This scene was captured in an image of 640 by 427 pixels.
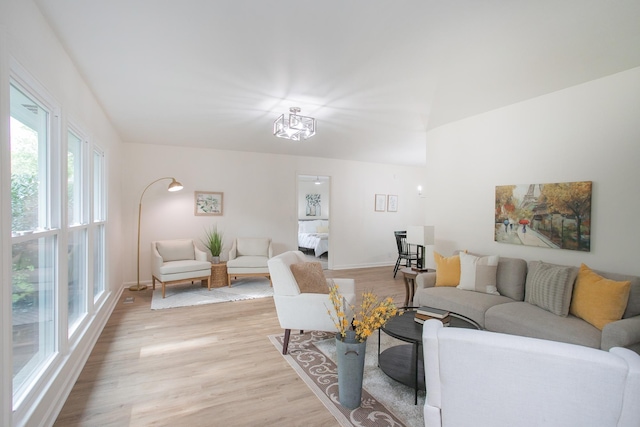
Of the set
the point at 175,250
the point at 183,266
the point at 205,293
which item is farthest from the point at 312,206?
the point at 183,266

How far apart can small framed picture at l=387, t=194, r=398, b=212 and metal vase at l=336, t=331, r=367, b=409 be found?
19.2 feet

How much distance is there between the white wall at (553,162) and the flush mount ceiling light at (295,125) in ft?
6.66

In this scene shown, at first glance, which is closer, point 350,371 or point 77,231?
point 350,371

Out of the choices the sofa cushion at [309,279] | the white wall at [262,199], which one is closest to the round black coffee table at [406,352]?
the sofa cushion at [309,279]

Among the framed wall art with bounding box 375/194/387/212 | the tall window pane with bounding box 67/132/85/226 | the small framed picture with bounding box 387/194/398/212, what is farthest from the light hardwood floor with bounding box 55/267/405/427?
the small framed picture with bounding box 387/194/398/212

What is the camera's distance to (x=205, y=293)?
16.7 ft

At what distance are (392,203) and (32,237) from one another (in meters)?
6.89

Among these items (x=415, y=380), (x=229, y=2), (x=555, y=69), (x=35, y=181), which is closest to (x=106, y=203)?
(x=35, y=181)

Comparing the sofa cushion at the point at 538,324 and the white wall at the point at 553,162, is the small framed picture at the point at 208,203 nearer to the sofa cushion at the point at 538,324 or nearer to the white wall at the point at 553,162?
the white wall at the point at 553,162

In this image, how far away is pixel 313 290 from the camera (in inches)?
120

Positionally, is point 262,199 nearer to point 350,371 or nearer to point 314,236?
point 314,236

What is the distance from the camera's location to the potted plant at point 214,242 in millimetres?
5691

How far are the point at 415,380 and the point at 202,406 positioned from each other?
1481 millimetres

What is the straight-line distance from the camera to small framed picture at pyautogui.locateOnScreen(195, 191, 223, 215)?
5.97m
